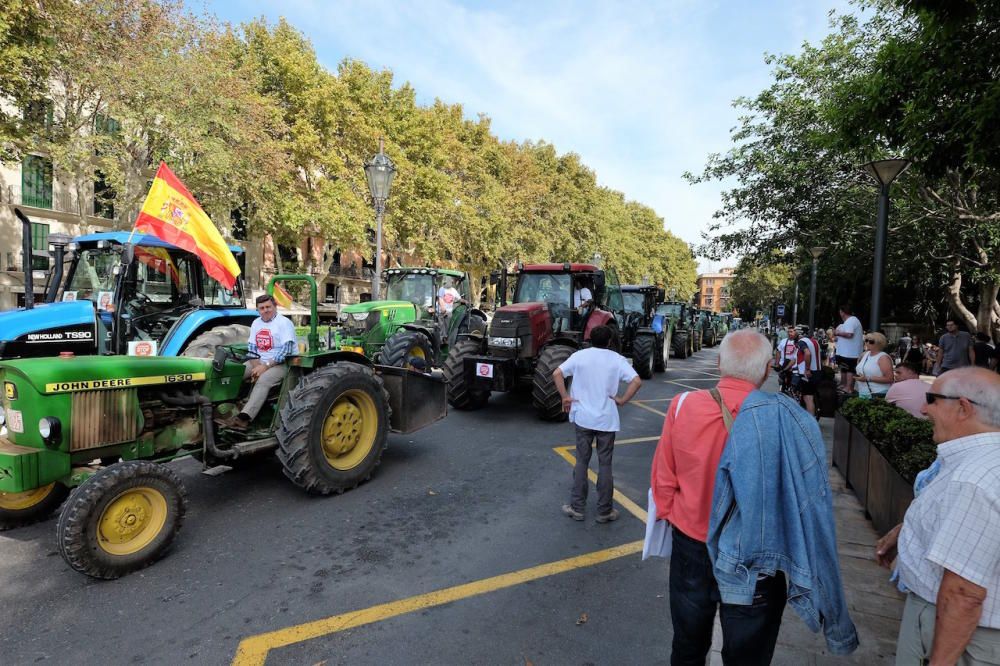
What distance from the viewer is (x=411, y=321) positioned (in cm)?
1070

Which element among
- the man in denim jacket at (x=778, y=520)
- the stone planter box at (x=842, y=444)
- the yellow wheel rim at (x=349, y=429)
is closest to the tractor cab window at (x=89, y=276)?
the yellow wheel rim at (x=349, y=429)

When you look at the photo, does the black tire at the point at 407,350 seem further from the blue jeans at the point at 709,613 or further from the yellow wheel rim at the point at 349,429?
the blue jeans at the point at 709,613

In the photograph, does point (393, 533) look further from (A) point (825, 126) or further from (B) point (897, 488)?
(A) point (825, 126)

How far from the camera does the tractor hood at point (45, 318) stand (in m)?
5.91

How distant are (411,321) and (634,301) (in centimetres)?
818

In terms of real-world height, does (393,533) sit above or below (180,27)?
below

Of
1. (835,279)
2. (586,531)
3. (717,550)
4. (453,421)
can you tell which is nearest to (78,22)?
(453,421)

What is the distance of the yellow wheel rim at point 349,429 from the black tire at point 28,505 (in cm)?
201

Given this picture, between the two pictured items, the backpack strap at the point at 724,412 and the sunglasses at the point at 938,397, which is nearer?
the sunglasses at the point at 938,397

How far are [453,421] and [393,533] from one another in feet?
12.6

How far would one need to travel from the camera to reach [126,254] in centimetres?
477

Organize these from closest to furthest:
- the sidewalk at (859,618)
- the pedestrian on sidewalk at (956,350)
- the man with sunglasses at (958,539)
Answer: the man with sunglasses at (958,539)
the sidewalk at (859,618)
the pedestrian on sidewalk at (956,350)

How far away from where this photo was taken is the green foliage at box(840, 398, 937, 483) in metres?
3.86

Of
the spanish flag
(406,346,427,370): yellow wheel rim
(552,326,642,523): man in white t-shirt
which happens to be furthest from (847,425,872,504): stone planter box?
the spanish flag
